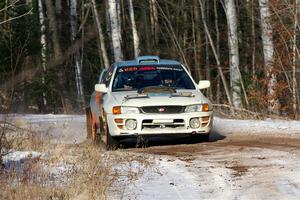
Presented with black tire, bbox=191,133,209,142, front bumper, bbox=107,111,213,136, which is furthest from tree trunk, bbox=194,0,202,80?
front bumper, bbox=107,111,213,136

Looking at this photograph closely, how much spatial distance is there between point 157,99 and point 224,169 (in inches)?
130

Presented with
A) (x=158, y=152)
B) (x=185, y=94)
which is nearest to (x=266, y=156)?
(x=158, y=152)

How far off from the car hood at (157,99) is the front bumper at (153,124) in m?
0.20

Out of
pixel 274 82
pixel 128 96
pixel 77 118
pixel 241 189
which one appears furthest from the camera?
pixel 274 82

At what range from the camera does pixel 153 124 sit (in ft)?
41.0

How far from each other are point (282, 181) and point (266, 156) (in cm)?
211

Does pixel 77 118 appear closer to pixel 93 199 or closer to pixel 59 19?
pixel 93 199

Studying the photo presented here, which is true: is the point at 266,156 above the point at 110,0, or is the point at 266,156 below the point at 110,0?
below

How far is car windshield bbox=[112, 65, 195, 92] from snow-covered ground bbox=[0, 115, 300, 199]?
113cm

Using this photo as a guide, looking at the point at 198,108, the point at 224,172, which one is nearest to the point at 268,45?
the point at 198,108

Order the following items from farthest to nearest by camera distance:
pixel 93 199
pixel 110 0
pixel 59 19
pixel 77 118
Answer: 1. pixel 59 19
2. pixel 110 0
3. pixel 77 118
4. pixel 93 199

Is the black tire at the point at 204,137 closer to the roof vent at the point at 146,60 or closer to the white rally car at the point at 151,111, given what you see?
the white rally car at the point at 151,111

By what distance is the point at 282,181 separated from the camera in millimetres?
8469

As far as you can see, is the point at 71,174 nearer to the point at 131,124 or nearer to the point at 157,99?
the point at 131,124
